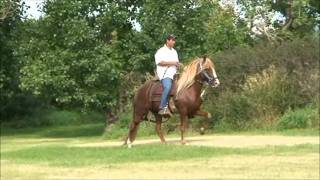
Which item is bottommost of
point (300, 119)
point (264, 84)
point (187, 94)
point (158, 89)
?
point (300, 119)

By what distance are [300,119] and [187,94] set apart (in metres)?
6.24

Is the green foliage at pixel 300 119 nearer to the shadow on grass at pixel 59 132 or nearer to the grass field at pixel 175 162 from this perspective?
the grass field at pixel 175 162

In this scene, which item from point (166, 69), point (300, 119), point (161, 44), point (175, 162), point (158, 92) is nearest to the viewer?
point (175, 162)

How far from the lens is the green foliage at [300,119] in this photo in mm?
20609

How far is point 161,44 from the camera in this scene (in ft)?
90.3

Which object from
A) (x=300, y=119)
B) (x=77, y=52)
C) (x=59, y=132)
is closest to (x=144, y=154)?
(x=300, y=119)

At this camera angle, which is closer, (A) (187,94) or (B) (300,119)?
(A) (187,94)

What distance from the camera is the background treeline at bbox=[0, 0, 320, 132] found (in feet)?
72.2

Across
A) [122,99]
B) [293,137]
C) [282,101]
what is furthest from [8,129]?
[293,137]

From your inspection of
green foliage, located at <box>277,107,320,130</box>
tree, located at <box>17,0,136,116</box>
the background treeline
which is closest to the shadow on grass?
the background treeline

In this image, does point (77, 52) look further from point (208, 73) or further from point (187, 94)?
point (208, 73)

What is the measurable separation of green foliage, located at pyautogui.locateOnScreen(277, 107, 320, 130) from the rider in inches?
236

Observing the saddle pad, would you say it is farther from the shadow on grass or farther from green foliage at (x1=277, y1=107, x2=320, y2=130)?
the shadow on grass

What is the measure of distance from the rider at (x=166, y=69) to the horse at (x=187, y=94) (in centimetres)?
23
